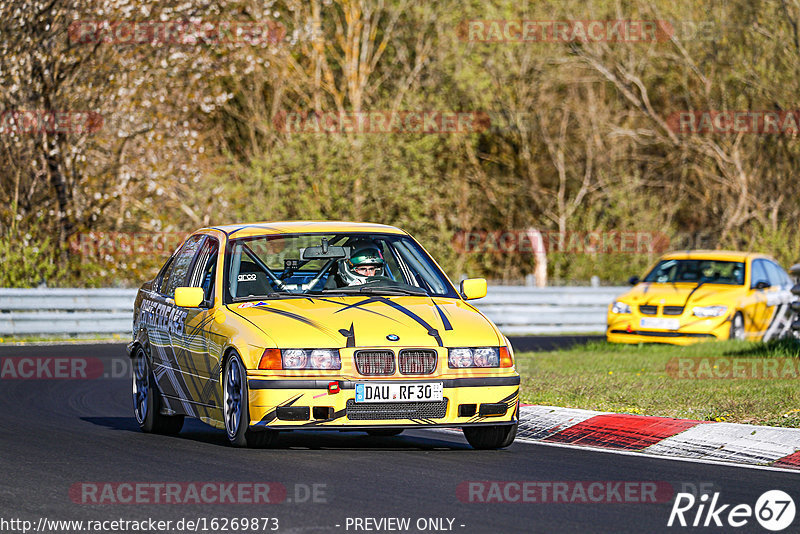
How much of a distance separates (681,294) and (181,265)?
11452 millimetres

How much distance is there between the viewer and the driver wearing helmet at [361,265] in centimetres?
1080

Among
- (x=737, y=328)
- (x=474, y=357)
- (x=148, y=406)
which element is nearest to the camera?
(x=474, y=357)

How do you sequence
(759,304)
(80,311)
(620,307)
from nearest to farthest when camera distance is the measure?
(620,307) → (759,304) → (80,311)

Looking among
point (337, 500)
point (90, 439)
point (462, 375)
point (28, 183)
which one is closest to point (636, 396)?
point (462, 375)

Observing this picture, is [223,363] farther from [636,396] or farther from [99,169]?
[99,169]

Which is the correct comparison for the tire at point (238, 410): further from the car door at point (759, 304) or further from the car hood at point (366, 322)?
the car door at point (759, 304)

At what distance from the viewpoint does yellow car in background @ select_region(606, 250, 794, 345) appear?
2103 centimetres

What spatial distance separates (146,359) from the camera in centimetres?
1157

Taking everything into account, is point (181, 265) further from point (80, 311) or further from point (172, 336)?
point (80, 311)

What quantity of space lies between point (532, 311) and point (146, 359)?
1760 centimetres

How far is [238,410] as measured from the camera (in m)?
9.69

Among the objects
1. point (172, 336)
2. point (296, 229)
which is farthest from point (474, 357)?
point (172, 336)

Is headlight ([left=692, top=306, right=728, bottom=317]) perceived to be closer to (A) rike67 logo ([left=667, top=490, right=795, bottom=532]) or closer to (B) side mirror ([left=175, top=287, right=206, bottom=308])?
(B) side mirror ([left=175, top=287, right=206, bottom=308])

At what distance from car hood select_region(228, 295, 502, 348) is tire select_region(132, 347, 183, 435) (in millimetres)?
1416
